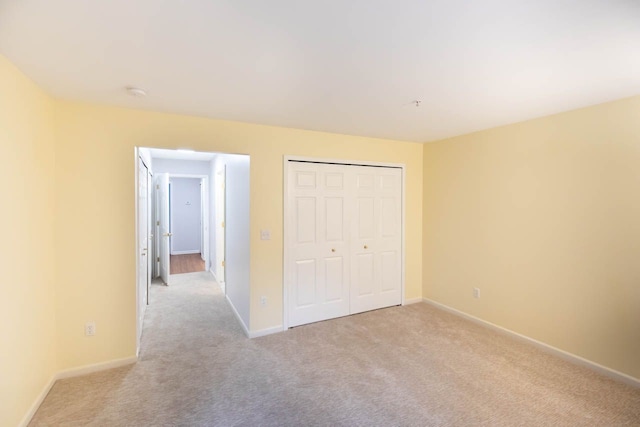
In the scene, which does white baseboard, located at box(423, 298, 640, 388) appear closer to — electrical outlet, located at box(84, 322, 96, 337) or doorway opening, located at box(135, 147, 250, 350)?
doorway opening, located at box(135, 147, 250, 350)

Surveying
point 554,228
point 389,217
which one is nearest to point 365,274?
point 389,217

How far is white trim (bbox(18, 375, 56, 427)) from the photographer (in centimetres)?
198

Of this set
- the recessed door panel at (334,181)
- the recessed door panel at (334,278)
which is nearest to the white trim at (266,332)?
the recessed door panel at (334,278)

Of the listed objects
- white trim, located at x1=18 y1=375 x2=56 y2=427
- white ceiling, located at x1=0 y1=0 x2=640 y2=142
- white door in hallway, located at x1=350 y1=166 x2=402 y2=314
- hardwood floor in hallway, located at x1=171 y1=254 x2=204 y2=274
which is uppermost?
white ceiling, located at x1=0 y1=0 x2=640 y2=142

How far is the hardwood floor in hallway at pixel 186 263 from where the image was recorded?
21.6ft

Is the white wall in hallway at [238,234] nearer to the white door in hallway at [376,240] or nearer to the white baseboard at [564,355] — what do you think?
the white door in hallway at [376,240]

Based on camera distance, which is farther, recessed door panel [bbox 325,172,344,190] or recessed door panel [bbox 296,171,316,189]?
recessed door panel [bbox 325,172,344,190]

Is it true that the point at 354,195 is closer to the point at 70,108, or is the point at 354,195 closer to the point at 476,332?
the point at 476,332

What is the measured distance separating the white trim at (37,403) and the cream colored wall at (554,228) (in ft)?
A: 14.2

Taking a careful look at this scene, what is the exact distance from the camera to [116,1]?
1.27 meters

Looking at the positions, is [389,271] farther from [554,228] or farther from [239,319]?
[239,319]

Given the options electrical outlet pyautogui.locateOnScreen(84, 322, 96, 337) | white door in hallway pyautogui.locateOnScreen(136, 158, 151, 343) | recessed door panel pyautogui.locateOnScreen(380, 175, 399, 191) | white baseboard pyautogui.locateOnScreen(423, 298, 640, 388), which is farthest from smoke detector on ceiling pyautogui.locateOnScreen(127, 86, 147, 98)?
white baseboard pyautogui.locateOnScreen(423, 298, 640, 388)

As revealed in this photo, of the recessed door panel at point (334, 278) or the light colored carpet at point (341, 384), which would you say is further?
the recessed door panel at point (334, 278)

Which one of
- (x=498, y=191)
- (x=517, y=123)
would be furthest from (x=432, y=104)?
(x=498, y=191)
